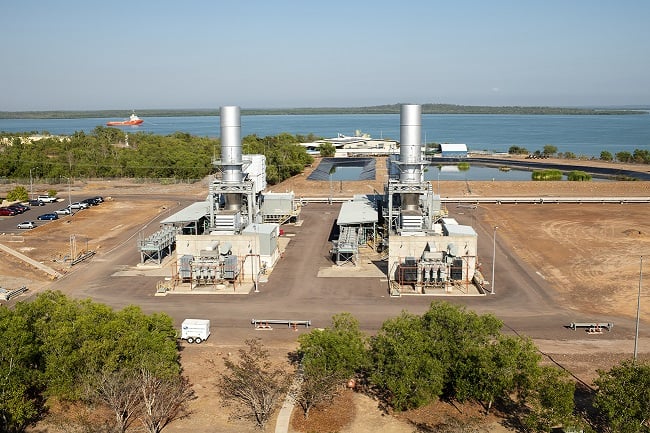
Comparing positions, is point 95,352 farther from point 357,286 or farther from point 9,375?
point 357,286

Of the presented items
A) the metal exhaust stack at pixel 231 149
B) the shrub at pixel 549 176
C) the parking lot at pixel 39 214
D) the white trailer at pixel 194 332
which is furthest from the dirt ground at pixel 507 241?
the metal exhaust stack at pixel 231 149

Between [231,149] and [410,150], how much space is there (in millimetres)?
15973

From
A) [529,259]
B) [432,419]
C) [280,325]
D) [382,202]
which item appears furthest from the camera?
[382,202]

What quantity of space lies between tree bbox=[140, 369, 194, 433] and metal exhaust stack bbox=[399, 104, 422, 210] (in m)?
30.5

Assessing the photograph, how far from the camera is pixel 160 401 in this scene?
79.3ft

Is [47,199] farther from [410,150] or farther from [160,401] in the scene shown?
[160,401]

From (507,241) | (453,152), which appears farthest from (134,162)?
(453,152)

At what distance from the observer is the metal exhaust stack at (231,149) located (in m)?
50.6

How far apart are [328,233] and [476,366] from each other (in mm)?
37843

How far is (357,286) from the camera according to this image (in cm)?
4225

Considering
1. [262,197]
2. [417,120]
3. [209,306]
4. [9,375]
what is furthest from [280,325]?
[262,197]

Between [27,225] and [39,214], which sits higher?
[27,225]

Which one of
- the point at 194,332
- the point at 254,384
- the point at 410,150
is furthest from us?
the point at 410,150

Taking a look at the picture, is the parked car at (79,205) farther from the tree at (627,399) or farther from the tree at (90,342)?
the tree at (627,399)
